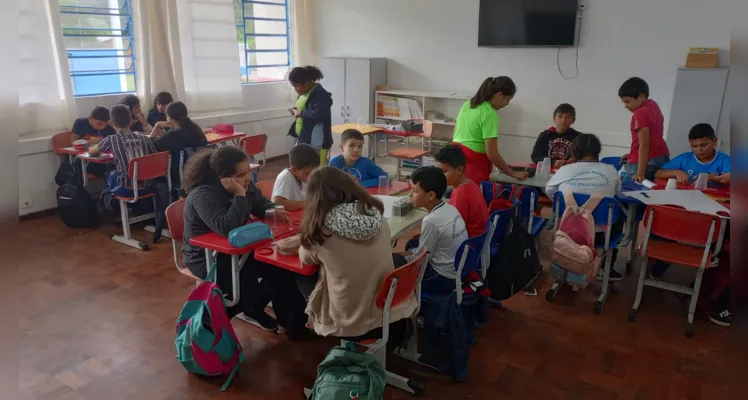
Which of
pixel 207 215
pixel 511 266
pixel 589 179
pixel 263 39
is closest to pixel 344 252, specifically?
pixel 207 215

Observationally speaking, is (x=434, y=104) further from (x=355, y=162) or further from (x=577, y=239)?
(x=577, y=239)

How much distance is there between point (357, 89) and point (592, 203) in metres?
4.55

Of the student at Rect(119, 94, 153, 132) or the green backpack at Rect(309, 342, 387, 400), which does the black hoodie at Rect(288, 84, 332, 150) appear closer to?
the student at Rect(119, 94, 153, 132)

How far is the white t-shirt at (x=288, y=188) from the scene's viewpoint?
128 inches

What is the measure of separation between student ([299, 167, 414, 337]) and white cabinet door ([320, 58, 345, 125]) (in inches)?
210

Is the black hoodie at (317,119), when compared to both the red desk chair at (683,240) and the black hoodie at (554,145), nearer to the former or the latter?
the black hoodie at (554,145)

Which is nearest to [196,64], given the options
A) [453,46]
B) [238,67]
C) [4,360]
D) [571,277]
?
[238,67]

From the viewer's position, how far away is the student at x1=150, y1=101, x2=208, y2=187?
4.63m

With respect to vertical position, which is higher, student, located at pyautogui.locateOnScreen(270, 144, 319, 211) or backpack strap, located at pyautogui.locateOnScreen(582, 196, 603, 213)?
student, located at pyautogui.locateOnScreen(270, 144, 319, 211)

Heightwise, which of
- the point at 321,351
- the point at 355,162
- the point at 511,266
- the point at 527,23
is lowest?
the point at 321,351

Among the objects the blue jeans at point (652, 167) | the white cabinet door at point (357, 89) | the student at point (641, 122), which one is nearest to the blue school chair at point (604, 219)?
the student at point (641, 122)

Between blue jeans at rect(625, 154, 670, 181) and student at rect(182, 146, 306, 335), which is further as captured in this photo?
blue jeans at rect(625, 154, 670, 181)

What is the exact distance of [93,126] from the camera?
5.16 m

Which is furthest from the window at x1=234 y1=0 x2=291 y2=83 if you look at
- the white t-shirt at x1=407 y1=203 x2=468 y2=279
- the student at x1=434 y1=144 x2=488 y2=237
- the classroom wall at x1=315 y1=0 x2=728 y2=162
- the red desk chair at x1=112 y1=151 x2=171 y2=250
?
the white t-shirt at x1=407 y1=203 x2=468 y2=279
